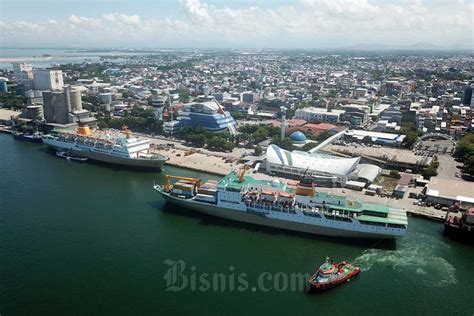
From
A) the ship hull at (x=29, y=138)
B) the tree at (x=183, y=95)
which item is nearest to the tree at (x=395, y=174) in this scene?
the ship hull at (x=29, y=138)

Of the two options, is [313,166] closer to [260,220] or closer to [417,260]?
[260,220]

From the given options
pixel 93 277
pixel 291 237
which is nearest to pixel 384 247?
pixel 291 237

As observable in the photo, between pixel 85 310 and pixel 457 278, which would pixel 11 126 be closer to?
pixel 85 310

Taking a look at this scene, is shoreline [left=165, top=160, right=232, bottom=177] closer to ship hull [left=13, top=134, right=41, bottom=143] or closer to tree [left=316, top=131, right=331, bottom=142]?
tree [left=316, top=131, right=331, bottom=142]

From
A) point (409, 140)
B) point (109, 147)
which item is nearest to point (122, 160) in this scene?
point (109, 147)

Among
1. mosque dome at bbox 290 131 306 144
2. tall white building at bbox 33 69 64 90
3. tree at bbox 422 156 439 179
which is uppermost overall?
tall white building at bbox 33 69 64 90

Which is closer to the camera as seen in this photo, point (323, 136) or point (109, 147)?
point (109, 147)

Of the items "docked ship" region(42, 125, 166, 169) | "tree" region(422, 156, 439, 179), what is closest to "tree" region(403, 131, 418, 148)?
"tree" region(422, 156, 439, 179)
